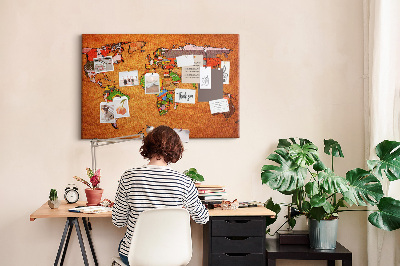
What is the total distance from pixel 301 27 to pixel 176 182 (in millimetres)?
1884

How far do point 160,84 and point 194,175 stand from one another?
74 cm

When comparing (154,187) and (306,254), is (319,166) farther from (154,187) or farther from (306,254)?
(154,187)

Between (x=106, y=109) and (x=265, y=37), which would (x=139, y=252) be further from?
(x=265, y=37)

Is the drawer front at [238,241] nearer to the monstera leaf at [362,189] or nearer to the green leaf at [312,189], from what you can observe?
the green leaf at [312,189]

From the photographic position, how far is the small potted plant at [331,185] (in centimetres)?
305

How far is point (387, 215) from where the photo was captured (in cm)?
306

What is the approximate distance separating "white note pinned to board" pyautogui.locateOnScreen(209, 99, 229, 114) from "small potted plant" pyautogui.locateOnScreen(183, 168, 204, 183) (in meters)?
0.47

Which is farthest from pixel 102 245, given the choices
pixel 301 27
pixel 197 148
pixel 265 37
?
pixel 301 27

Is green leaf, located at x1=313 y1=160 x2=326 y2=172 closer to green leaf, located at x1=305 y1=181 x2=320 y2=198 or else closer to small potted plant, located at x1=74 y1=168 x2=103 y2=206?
green leaf, located at x1=305 y1=181 x2=320 y2=198

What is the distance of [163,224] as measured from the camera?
7.37ft

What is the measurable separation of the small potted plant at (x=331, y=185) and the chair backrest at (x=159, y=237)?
972mm

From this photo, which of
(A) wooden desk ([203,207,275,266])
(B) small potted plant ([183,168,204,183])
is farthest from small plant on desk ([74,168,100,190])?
(A) wooden desk ([203,207,275,266])

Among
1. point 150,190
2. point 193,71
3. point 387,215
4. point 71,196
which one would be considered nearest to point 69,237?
point 71,196

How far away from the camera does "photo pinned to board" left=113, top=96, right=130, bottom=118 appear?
3547 mm
